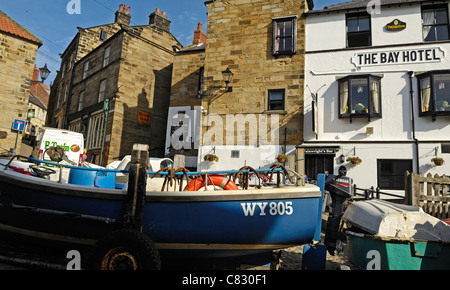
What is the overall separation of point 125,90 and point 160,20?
7.35m

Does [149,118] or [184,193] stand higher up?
[149,118]

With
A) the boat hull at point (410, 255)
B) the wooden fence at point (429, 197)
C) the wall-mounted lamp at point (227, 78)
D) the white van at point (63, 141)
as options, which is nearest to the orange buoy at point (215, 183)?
the boat hull at point (410, 255)

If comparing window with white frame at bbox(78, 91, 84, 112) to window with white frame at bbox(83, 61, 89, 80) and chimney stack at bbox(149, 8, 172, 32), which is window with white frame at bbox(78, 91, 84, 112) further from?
chimney stack at bbox(149, 8, 172, 32)

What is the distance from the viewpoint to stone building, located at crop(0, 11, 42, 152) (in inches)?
661

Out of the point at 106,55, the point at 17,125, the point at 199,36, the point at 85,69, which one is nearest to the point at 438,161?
the point at 199,36

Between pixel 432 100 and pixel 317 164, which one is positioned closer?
pixel 432 100

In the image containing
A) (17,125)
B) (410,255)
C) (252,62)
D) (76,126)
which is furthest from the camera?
(76,126)

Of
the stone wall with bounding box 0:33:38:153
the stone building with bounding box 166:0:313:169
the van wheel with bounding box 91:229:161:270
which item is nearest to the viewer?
the van wheel with bounding box 91:229:161:270

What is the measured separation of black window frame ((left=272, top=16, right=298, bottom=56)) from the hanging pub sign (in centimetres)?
411

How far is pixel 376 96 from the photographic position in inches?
481

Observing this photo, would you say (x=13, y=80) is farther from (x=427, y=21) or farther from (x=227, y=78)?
(x=427, y=21)

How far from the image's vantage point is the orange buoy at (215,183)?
4988 millimetres

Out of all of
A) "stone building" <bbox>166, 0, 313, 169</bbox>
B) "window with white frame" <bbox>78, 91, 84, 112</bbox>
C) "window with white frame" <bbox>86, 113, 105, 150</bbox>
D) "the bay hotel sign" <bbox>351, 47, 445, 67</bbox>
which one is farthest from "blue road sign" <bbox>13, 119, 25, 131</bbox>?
"the bay hotel sign" <bbox>351, 47, 445, 67</bbox>

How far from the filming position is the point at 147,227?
447 cm
